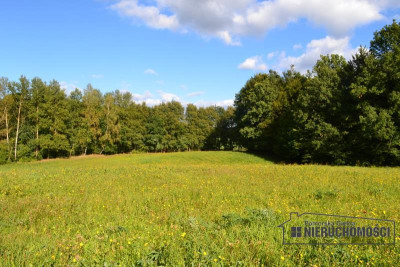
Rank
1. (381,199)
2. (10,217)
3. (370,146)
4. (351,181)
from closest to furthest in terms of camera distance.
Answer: (10,217), (381,199), (351,181), (370,146)

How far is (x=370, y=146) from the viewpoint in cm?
2844

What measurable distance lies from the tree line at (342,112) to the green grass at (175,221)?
63.3 feet

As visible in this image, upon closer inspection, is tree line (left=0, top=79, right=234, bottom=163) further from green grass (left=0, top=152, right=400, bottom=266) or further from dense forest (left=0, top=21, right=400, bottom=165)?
green grass (left=0, top=152, right=400, bottom=266)

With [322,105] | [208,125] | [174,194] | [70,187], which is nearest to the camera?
[174,194]

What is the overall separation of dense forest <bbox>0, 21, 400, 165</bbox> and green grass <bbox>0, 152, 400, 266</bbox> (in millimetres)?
20538

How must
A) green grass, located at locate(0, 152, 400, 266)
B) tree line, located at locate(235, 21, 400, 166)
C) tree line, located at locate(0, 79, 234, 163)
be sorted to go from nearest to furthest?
green grass, located at locate(0, 152, 400, 266), tree line, located at locate(235, 21, 400, 166), tree line, located at locate(0, 79, 234, 163)

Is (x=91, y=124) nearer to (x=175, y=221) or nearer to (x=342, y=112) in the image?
(x=342, y=112)

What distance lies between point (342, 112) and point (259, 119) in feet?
57.7

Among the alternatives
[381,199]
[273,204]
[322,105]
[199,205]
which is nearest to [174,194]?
[199,205]

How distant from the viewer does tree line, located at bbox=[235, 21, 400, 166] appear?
26.1m

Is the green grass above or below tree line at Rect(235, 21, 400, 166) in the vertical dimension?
below

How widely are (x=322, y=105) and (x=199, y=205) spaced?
31.8 meters

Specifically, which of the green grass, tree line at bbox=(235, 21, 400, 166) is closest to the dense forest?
tree line at bbox=(235, 21, 400, 166)

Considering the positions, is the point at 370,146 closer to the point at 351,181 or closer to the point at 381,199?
the point at 351,181
